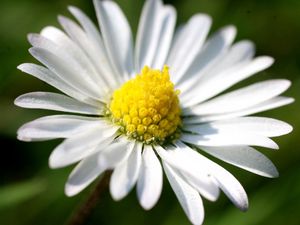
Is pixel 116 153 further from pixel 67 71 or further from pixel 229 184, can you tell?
pixel 67 71

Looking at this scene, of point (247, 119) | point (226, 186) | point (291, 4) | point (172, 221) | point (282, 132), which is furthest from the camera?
point (291, 4)

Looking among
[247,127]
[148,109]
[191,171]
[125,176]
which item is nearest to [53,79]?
[148,109]

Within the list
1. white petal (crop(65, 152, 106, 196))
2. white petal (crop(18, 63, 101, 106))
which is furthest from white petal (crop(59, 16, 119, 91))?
white petal (crop(65, 152, 106, 196))

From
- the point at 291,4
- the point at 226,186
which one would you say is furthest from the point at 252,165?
the point at 291,4

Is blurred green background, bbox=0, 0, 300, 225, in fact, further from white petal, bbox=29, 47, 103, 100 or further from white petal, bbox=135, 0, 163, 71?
white petal, bbox=135, 0, 163, 71

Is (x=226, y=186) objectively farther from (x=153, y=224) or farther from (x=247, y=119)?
(x=153, y=224)

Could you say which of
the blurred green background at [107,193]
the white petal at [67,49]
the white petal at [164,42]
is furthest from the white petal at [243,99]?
the blurred green background at [107,193]
